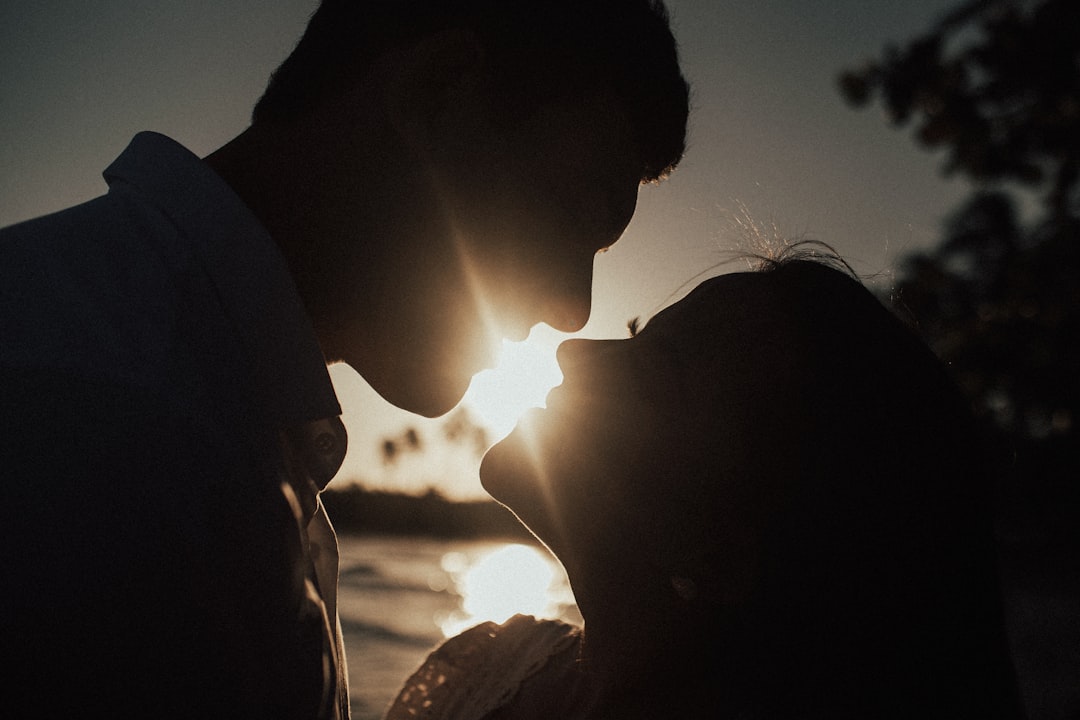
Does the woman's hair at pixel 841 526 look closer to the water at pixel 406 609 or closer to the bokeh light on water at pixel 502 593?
the water at pixel 406 609

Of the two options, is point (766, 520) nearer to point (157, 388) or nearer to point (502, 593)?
point (157, 388)

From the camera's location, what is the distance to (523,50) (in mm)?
2520

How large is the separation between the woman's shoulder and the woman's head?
1.14ft

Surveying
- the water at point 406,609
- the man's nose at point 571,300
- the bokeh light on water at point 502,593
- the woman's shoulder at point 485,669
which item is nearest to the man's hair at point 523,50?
the man's nose at point 571,300

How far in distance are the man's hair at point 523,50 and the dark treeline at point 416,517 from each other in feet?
237

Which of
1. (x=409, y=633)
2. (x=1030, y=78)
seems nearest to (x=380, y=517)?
(x=409, y=633)

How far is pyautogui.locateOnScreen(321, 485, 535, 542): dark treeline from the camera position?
3071 inches

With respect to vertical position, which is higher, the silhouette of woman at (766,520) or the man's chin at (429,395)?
the man's chin at (429,395)

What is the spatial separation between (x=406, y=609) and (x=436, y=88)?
1612 centimetres

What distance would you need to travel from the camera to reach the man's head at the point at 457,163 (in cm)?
220

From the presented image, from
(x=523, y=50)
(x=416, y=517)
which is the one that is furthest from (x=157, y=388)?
(x=416, y=517)

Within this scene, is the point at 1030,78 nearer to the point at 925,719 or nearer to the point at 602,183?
the point at 602,183

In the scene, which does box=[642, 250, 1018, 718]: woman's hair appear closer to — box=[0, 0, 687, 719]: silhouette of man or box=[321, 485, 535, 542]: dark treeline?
box=[0, 0, 687, 719]: silhouette of man

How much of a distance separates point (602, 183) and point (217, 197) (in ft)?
4.27
